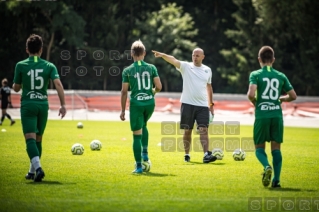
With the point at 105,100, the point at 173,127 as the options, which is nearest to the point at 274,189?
the point at 173,127

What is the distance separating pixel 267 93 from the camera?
411 inches

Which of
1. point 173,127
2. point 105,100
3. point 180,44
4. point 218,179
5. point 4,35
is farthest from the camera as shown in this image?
point 180,44

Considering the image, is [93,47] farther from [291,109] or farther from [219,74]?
[291,109]

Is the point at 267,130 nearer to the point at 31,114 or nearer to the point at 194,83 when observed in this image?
the point at 31,114

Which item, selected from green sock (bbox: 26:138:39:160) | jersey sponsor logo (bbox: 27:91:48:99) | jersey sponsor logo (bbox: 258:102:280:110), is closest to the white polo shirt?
jersey sponsor logo (bbox: 258:102:280:110)

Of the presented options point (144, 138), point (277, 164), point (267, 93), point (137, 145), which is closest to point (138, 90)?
point (137, 145)

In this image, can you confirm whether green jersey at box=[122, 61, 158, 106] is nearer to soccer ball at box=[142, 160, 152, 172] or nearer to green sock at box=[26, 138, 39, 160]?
soccer ball at box=[142, 160, 152, 172]

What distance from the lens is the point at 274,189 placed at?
407 inches

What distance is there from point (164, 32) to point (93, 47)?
7021mm

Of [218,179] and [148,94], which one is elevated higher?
[148,94]

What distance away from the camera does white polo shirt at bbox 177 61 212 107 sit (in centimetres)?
1456

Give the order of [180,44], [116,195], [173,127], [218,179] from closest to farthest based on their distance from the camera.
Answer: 1. [116,195]
2. [218,179]
3. [173,127]
4. [180,44]

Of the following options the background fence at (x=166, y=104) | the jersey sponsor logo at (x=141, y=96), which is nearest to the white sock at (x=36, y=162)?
the jersey sponsor logo at (x=141, y=96)

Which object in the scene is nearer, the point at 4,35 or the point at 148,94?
the point at 148,94
